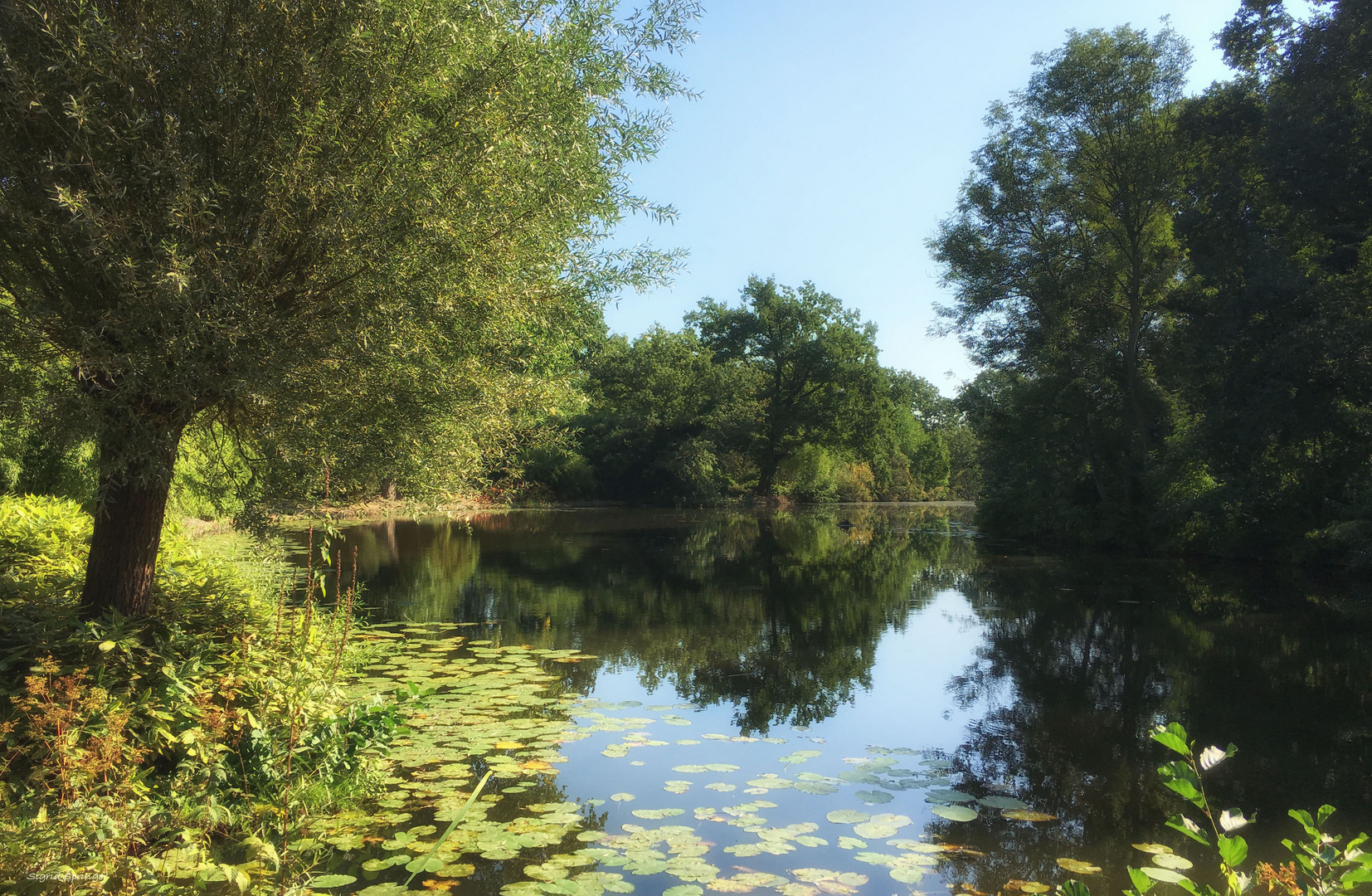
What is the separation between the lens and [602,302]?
7.82 metres

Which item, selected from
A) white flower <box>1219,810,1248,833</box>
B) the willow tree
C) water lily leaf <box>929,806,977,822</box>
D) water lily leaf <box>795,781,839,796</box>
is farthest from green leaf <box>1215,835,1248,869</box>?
the willow tree

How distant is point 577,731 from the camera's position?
6.65 metres

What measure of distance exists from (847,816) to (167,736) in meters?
4.00

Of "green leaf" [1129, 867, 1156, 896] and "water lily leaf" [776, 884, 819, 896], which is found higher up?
"green leaf" [1129, 867, 1156, 896]

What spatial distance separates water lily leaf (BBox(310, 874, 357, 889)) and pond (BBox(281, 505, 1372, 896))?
0.03 meters

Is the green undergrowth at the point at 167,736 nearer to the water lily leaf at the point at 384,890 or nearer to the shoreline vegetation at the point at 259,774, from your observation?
the shoreline vegetation at the point at 259,774

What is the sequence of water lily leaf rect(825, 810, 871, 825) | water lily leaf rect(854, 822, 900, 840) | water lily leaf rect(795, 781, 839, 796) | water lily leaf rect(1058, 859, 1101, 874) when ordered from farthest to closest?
1. water lily leaf rect(795, 781, 839, 796)
2. water lily leaf rect(825, 810, 871, 825)
3. water lily leaf rect(854, 822, 900, 840)
4. water lily leaf rect(1058, 859, 1101, 874)

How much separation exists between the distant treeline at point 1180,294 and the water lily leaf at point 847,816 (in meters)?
14.6

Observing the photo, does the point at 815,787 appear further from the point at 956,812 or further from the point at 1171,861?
the point at 1171,861

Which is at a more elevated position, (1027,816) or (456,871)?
(1027,816)

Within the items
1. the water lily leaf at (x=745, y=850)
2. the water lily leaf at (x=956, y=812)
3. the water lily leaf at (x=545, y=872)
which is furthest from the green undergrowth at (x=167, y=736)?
the water lily leaf at (x=956, y=812)

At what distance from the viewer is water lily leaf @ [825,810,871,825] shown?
502 centimetres

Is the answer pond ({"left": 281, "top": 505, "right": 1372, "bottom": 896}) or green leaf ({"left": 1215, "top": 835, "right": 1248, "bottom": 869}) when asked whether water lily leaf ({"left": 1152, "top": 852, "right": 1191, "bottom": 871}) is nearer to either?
pond ({"left": 281, "top": 505, "right": 1372, "bottom": 896})

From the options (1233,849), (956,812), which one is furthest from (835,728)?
(1233,849)
